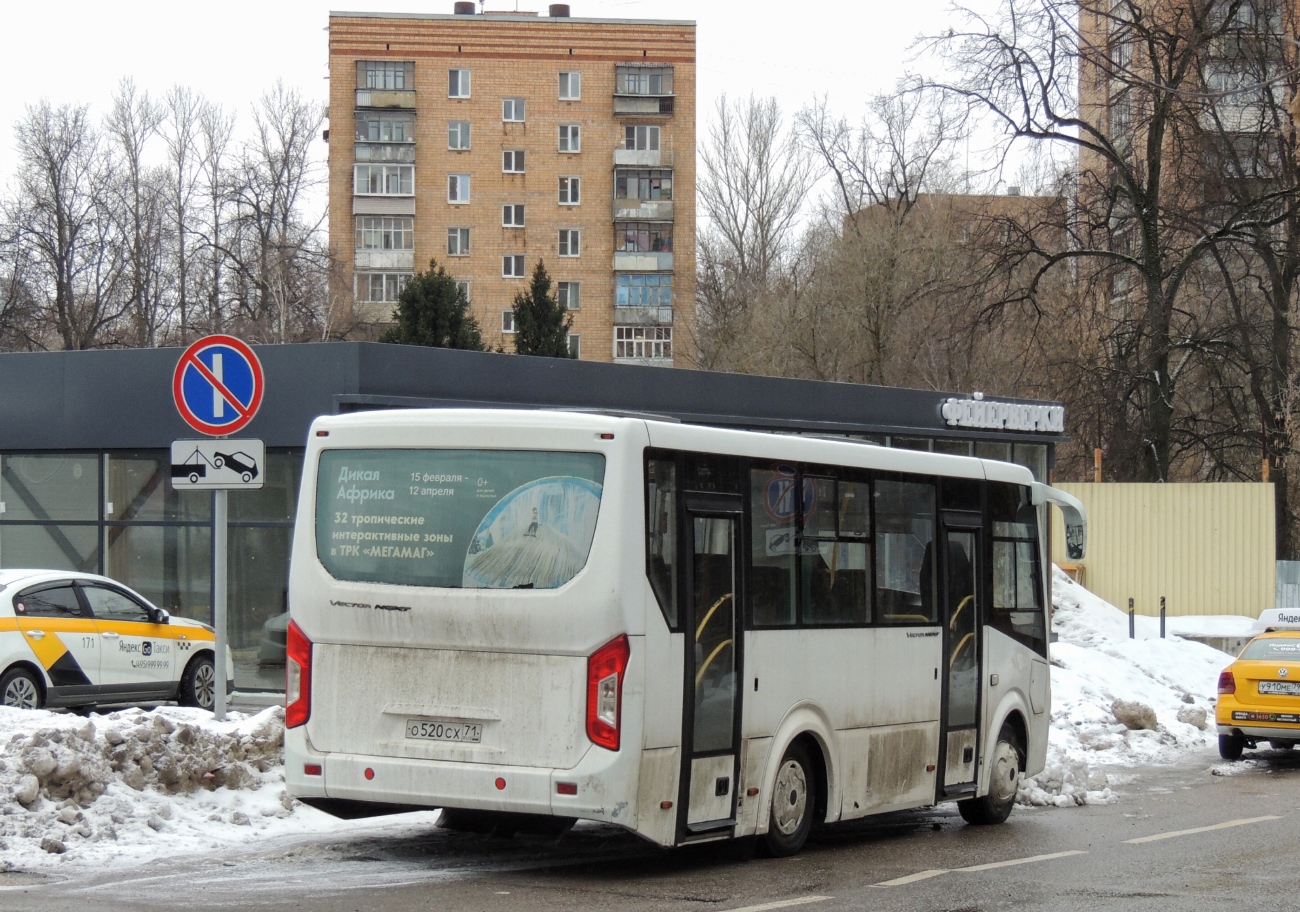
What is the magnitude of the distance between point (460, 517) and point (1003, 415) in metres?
21.6

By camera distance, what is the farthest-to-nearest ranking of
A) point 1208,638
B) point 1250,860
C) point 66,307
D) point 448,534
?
point 66,307 < point 1208,638 < point 1250,860 < point 448,534

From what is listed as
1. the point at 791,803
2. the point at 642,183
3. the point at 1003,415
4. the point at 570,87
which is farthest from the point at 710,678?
the point at 570,87

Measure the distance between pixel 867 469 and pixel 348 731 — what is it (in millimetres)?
4023

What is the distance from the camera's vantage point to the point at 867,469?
11164mm

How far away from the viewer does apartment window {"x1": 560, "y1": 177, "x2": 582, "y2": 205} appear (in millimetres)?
75750

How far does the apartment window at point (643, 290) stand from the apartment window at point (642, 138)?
227 inches

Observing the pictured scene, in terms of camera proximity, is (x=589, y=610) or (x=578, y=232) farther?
(x=578, y=232)

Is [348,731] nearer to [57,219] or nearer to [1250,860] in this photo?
[1250,860]

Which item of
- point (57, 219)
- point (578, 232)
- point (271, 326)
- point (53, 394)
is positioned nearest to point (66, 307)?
point (57, 219)

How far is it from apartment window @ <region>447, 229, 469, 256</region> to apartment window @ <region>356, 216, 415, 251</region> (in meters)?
2.09

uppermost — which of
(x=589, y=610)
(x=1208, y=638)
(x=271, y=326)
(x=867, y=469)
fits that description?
(x=271, y=326)

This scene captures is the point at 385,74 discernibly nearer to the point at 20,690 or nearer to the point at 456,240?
the point at 456,240

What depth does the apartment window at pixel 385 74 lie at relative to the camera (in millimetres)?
73625

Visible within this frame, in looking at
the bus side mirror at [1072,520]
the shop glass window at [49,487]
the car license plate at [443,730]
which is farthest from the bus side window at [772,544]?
the shop glass window at [49,487]
